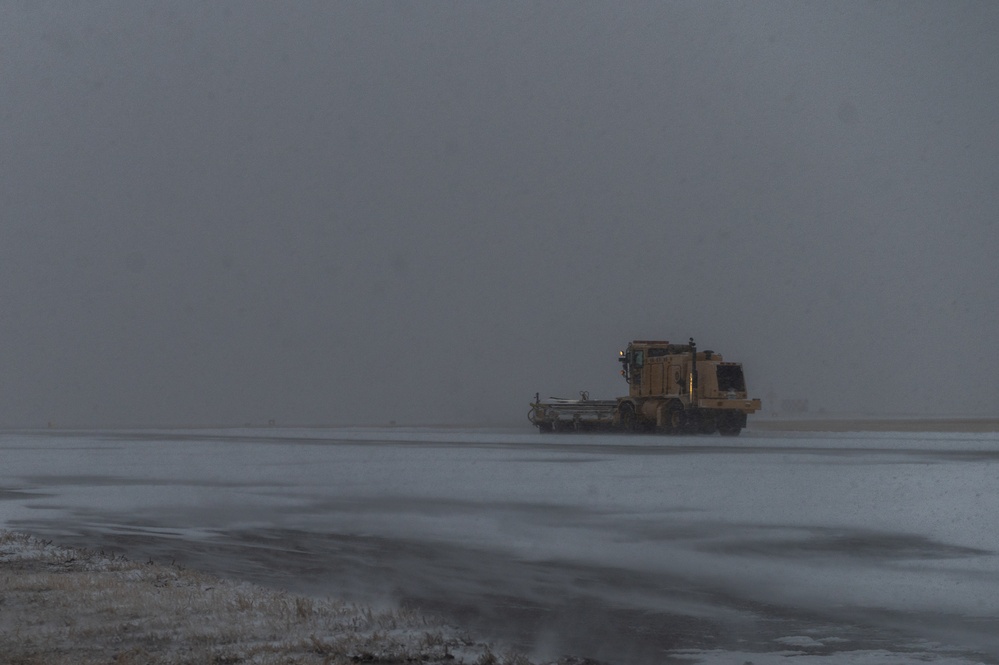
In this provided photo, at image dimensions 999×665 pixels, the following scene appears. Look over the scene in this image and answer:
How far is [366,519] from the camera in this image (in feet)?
52.0

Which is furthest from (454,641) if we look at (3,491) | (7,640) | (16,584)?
(3,491)

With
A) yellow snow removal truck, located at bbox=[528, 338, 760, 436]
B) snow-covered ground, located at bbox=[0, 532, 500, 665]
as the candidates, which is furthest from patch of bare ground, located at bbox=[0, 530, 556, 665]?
yellow snow removal truck, located at bbox=[528, 338, 760, 436]

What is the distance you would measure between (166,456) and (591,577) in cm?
2701

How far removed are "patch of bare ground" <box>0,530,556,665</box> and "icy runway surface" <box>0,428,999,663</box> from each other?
57 cm

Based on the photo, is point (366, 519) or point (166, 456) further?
point (166, 456)

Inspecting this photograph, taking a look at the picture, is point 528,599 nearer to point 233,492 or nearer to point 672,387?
point 233,492

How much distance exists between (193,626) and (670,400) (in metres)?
38.3

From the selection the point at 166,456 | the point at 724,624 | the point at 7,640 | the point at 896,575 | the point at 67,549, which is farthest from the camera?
the point at 166,456

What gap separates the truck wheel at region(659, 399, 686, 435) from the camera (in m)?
45.0

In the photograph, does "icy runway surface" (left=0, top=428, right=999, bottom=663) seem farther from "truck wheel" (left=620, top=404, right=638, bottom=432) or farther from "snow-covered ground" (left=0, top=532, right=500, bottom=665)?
"truck wheel" (left=620, top=404, right=638, bottom=432)

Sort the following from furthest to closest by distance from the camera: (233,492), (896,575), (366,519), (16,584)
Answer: (233,492) → (366,519) → (896,575) → (16,584)

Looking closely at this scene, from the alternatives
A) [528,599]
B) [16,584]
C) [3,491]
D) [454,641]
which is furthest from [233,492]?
[454,641]

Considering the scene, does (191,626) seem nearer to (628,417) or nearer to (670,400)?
(670,400)

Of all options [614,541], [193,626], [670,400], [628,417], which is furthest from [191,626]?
[628,417]
